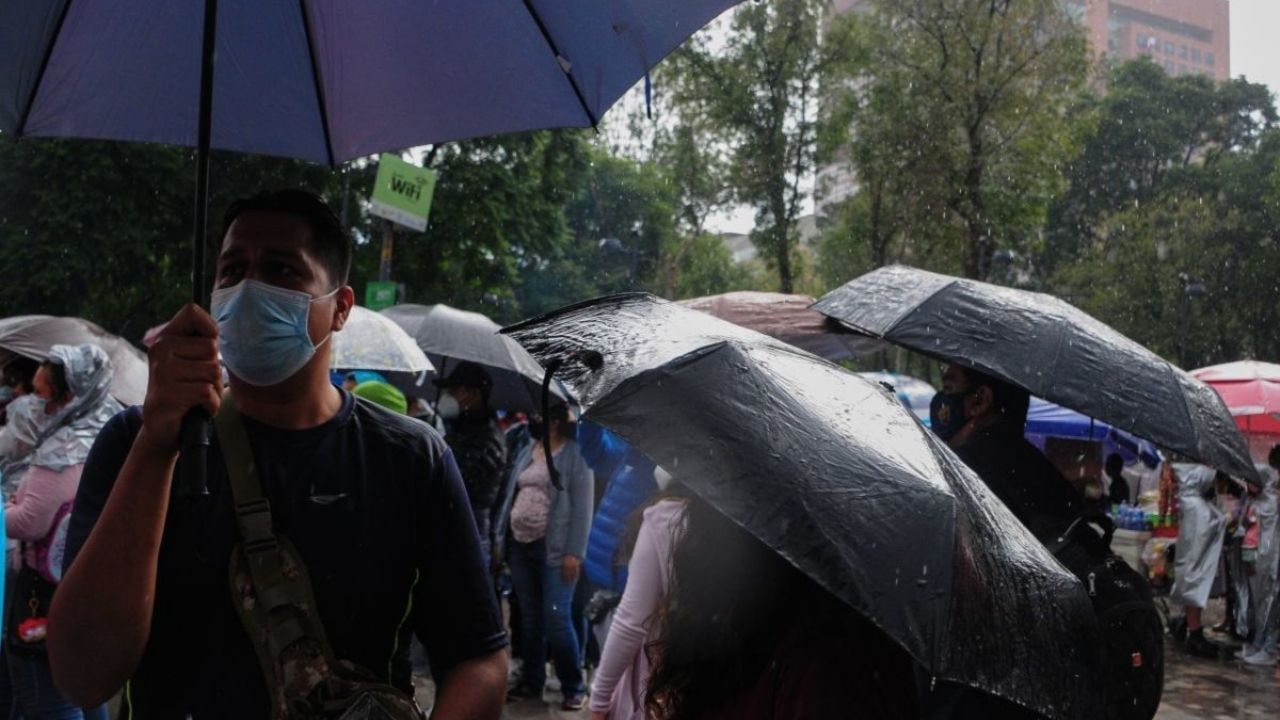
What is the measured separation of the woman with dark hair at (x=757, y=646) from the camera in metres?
2.02

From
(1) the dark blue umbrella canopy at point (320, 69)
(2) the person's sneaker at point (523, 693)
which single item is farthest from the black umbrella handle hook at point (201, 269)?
(2) the person's sneaker at point (523, 693)

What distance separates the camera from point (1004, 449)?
4156 mm

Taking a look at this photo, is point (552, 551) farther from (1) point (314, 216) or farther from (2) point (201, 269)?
(2) point (201, 269)

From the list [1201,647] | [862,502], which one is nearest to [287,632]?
[862,502]

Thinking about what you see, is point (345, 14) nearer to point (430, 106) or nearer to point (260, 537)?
point (430, 106)

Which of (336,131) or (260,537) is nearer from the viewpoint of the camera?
(260,537)

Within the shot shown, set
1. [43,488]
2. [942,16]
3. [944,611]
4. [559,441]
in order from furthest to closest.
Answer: [942,16]
[559,441]
[43,488]
[944,611]

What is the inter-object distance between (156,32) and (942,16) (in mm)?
27250

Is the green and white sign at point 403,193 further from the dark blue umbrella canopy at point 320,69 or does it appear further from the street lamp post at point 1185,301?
the street lamp post at point 1185,301

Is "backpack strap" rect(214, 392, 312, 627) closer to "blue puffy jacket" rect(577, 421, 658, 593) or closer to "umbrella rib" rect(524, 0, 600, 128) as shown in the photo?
"umbrella rib" rect(524, 0, 600, 128)

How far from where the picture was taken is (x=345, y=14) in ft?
9.80

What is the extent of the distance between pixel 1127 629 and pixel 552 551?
453cm

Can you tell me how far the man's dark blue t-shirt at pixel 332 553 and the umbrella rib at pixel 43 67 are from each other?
1.25 meters

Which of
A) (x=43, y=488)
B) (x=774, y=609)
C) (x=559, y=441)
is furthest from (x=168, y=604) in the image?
(x=559, y=441)
